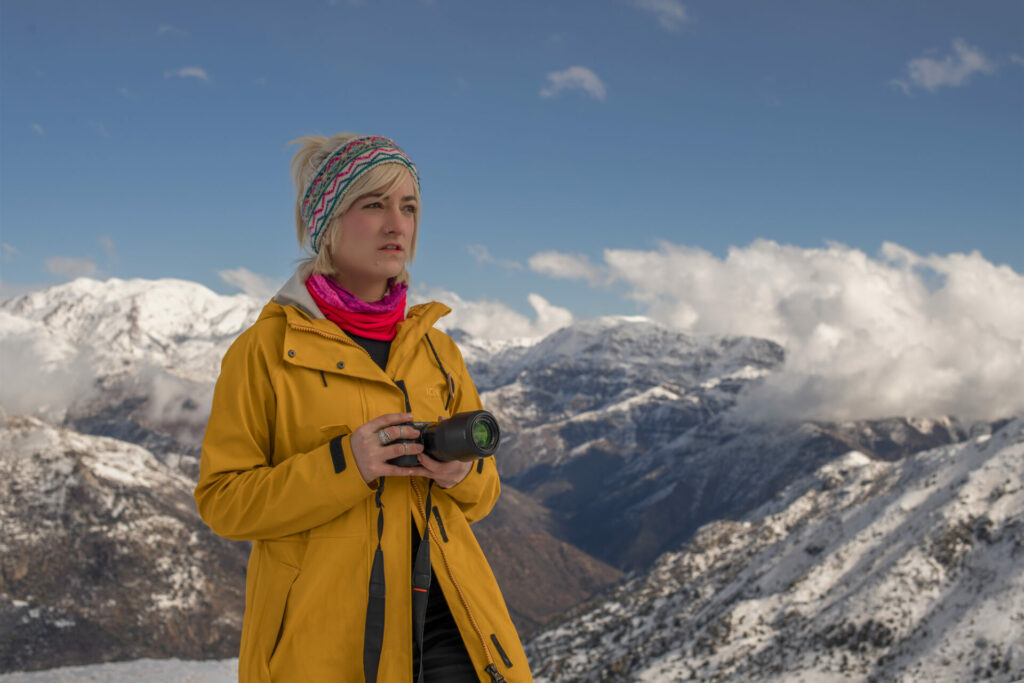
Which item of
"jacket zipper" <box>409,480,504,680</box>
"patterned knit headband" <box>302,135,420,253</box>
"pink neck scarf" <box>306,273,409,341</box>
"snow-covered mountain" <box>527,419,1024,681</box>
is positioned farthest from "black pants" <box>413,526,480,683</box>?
"snow-covered mountain" <box>527,419,1024,681</box>

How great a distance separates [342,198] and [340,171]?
19cm

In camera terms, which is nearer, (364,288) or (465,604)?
(465,604)

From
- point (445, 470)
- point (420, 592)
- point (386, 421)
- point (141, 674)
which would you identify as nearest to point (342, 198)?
point (386, 421)

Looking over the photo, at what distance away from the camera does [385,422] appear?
4.25 m

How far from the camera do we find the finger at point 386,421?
13.8 ft

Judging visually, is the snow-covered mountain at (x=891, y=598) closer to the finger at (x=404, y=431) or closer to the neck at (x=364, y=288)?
the neck at (x=364, y=288)

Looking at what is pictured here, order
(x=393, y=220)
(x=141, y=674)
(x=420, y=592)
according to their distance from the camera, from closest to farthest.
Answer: (x=420, y=592)
(x=393, y=220)
(x=141, y=674)

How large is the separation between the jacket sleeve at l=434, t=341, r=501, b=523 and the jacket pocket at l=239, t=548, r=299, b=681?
1170 millimetres

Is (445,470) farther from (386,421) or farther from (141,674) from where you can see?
(141,674)

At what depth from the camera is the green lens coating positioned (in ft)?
14.2

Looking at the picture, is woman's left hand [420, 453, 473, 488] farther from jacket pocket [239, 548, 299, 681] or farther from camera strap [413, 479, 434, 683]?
jacket pocket [239, 548, 299, 681]

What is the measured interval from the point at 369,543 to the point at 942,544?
8686 centimetres

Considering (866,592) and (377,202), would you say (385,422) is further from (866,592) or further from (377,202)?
(866,592)

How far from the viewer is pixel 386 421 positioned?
14.0ft
